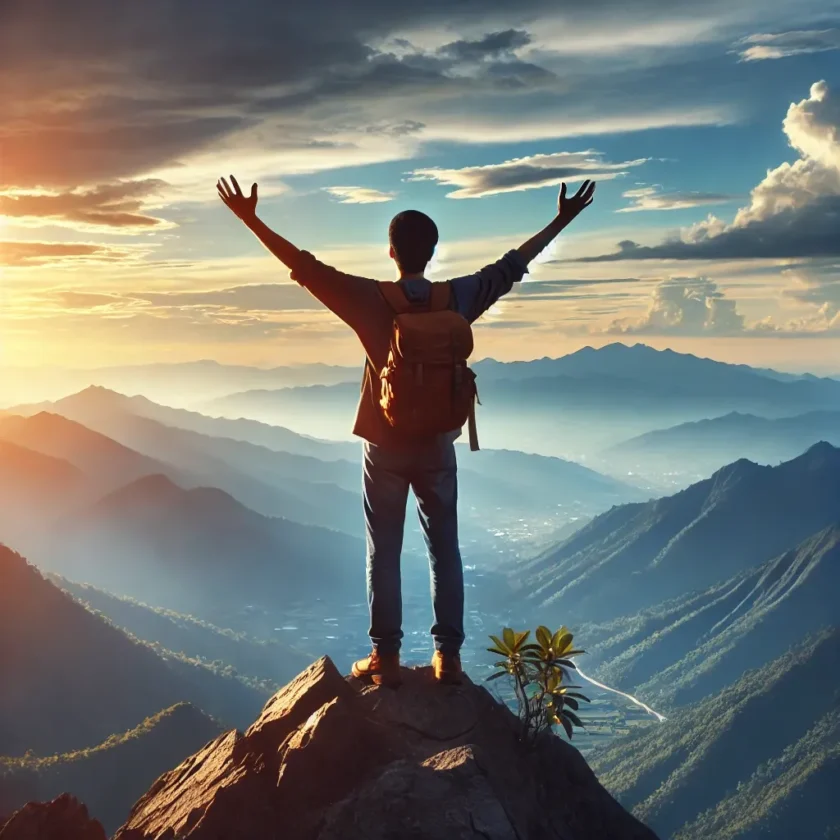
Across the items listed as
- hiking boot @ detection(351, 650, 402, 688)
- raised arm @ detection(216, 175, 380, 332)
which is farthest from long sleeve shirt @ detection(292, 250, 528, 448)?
hiking boot @ detection(351, 650, 402, 688)

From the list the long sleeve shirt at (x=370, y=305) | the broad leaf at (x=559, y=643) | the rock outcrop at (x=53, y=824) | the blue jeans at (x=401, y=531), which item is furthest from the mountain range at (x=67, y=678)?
the long sleeve shirt at (x=370, y=305)

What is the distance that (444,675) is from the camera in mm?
14477

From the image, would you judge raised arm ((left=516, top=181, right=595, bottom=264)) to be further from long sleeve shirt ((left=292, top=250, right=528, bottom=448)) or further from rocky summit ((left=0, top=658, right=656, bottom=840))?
rocky summit ((left=0, top=658, right=656, bottom=840))

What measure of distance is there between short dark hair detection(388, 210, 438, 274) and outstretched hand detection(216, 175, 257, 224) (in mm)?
2077

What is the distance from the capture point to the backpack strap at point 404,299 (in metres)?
13.1

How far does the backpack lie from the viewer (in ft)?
39.7

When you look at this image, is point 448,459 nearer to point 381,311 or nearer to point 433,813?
point 381,311

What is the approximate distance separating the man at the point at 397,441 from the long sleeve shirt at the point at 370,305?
0.02 meters

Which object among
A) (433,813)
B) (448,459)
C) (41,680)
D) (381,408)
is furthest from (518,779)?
(41,680)

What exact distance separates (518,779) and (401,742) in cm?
208

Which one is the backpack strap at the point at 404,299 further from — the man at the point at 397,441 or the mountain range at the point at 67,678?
the mountain range at the point at 67,678

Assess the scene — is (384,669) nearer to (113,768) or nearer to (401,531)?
(401,531)

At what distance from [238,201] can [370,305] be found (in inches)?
97.8

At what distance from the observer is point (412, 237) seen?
1312 centimetres
